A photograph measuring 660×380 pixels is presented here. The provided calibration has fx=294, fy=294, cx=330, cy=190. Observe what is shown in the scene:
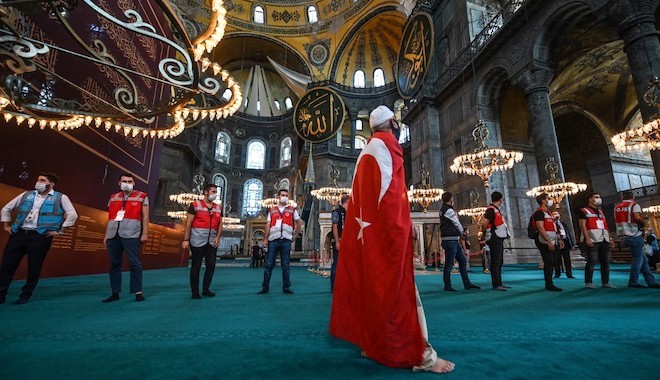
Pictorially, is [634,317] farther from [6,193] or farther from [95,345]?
[6,193]

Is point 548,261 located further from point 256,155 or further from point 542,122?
point 256,155

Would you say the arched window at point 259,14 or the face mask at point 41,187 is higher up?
the arched window at point 259,14

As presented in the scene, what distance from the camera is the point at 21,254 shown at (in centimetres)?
341

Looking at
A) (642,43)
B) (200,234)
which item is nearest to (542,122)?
(642,43)

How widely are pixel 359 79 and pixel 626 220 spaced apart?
73.6 feet

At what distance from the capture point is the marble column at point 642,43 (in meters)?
6.49

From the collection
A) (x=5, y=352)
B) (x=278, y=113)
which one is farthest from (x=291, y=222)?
(x=278, y=113)

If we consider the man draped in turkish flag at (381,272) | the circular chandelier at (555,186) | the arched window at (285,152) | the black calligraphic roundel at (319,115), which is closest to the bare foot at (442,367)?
the man draped in turkish flag at (381,272)

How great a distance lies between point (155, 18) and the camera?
9.59 meters

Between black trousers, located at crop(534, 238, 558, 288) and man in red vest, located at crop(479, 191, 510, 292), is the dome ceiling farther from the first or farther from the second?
black trousers, located at crop(534, 238, 558, 288)

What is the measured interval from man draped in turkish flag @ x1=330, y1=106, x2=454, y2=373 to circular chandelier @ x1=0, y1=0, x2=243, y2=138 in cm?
318

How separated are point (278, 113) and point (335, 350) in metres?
30.7

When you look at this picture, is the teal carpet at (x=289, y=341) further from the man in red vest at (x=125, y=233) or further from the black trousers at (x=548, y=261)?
the black trousers at (x=548, y=261)

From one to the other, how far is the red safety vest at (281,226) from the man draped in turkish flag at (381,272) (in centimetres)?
269
